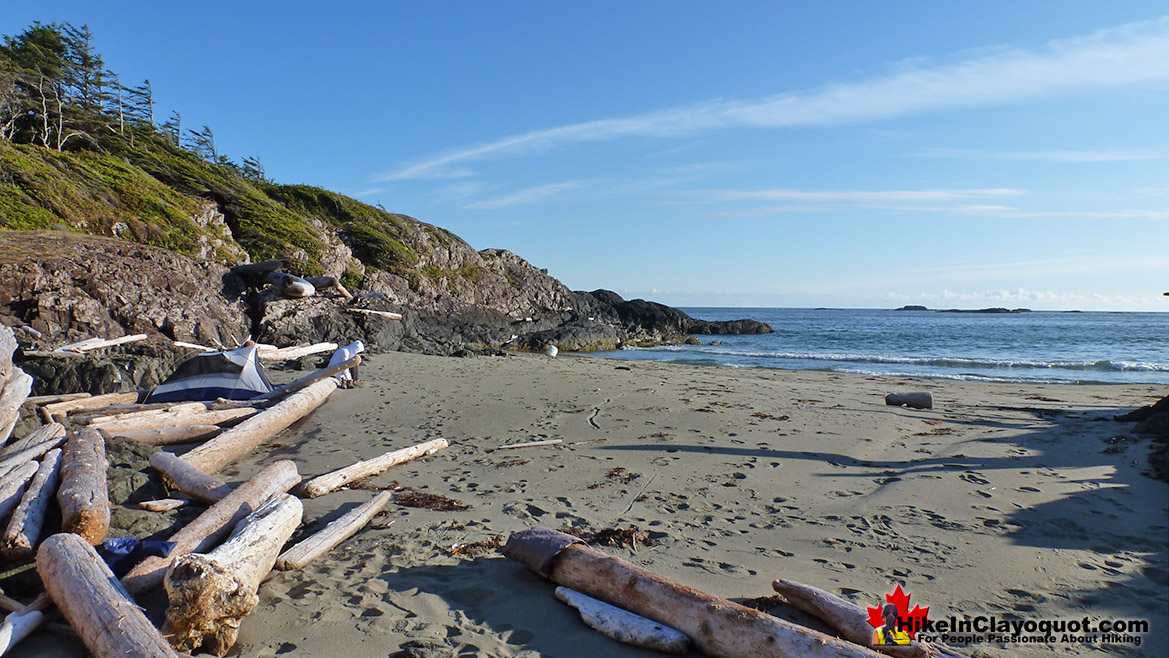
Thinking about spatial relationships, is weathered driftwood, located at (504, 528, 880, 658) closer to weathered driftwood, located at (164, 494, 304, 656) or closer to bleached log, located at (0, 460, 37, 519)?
weathered driftwood, located at (164, 494, 304, 656)

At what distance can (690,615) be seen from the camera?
10.1 ft

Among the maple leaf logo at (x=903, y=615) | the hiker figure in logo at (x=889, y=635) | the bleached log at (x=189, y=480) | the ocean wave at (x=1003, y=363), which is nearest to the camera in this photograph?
the hiker figure in logo at (x=889, y=635)

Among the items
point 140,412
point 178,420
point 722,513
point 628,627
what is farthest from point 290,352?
point 628,627

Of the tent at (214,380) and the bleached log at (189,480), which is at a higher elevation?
the tent at (214,380)

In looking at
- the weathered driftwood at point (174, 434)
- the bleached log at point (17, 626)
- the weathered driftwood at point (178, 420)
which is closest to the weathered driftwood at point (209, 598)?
the bleached log at point (17, 626)

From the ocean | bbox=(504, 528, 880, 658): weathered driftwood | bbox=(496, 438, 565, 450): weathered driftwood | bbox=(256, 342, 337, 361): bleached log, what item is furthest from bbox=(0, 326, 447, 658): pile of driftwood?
the ocean

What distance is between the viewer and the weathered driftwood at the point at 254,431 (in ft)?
19.7

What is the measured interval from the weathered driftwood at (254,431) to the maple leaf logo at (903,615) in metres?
5.98

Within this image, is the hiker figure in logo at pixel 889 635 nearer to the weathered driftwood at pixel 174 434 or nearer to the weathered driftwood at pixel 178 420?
the weathered driftwood at pixel 174 434

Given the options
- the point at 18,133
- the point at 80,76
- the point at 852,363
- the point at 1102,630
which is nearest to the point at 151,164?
the point at 18,133

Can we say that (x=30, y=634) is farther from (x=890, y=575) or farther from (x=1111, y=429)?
(x=1111, y=429)

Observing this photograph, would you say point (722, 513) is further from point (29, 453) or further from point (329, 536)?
point (29, 453)

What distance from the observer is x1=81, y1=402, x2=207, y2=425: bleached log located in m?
6.83

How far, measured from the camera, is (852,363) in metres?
24.3
